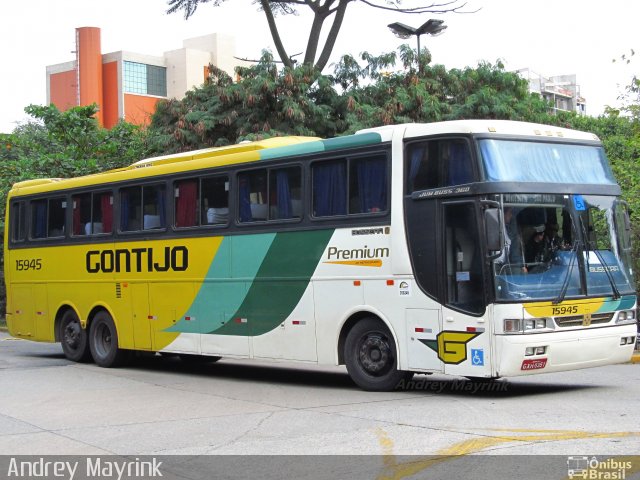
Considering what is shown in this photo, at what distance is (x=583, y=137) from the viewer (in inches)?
514

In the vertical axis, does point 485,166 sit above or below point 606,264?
above

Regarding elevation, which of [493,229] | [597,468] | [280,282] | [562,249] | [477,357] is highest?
[493,229]

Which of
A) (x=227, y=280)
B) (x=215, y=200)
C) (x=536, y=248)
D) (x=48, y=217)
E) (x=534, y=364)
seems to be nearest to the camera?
(x=534, y=364)

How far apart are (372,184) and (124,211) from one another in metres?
6.30

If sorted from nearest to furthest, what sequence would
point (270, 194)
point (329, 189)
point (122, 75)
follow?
1. point (329, 189)
2. point (270, 194)
3. point (122, 75)

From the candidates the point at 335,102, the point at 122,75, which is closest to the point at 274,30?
the point at 335,102

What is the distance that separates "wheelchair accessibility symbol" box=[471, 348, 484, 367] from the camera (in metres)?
11.6

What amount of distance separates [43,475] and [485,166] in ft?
20.9

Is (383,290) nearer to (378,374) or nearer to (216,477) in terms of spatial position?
(378,374)

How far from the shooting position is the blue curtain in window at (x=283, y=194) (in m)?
14.2

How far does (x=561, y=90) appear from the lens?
437 feet

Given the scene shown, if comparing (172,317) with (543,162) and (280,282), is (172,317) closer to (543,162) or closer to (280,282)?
(280,282)

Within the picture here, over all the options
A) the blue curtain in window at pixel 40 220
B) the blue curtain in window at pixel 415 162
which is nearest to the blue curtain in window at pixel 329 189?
the blue curtain in window at pixel 415 162

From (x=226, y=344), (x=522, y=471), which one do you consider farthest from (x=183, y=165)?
(x=522, y=471)
